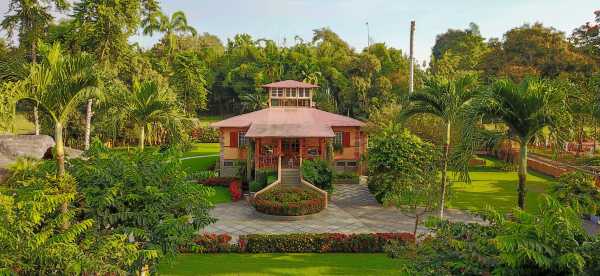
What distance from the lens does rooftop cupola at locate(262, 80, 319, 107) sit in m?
32.2

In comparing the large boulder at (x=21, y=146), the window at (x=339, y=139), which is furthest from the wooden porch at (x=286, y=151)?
the large boulder at (x=21, y=146)

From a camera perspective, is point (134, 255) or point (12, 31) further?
point (12, 31)

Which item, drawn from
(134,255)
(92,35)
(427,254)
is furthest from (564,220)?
(92,35)

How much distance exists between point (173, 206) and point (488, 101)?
891 centimetres

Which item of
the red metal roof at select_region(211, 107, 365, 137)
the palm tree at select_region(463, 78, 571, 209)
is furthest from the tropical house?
the palm tree at select_region(463, 78, 571, 209)

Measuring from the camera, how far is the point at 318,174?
82.9ft

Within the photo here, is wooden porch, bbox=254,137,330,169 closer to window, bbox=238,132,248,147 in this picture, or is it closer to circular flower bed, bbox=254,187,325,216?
window, bbox=238,132,248,147

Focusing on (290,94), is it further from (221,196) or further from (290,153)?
(221,196)

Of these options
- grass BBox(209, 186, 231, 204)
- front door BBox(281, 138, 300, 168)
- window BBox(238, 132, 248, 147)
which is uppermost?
window BBox(238, 132, 248, 147)

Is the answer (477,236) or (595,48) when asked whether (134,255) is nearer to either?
(477,236)

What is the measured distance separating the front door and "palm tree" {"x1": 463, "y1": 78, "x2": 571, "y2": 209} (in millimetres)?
15301

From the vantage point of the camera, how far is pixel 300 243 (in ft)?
54.2

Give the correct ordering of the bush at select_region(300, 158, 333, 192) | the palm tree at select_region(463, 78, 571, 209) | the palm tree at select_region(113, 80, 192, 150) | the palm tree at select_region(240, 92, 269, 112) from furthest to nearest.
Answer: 1. the palm tree at select_region(240, 92, 269, 112)
2. the bush at select_region(300, 158, 333, 192)
3. the palm tree at select_region(113, 80, 192, 150)
4. the palm tree at select_region(463, 78, 571, 209)

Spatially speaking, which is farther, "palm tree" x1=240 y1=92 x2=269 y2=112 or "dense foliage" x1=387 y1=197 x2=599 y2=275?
"palm tree" x1=240 y1=92 x2=269 y2=112
